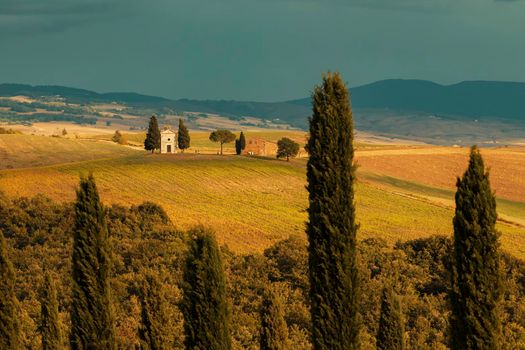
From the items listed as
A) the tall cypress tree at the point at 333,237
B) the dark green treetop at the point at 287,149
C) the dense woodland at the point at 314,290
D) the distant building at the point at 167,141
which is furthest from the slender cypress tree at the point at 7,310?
the distant building at the point at 167,141

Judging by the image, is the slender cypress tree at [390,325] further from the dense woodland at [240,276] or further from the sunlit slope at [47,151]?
the sunlit slope at [47,151]

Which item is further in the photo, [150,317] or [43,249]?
[43,249]

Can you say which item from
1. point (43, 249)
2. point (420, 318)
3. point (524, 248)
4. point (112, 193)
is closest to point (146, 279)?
point (420, 318)

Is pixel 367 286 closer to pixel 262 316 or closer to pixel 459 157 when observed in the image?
pixel 262 316

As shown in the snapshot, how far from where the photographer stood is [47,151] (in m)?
140

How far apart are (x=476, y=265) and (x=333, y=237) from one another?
4.81m

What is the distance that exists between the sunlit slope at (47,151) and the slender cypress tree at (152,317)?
89.3 m

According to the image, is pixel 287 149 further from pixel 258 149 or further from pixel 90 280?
pixel 90 280

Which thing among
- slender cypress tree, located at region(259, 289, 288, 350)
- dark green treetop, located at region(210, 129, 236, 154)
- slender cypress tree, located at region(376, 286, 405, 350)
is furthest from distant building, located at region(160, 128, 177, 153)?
slender cypress tree, located at region(376, 286, 405, 350)

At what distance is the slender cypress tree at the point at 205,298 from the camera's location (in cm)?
3253

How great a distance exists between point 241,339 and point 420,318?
9841 mm

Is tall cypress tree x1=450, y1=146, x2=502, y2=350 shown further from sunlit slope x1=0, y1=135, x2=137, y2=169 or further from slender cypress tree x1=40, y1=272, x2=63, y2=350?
sunlit slope x1=0, y1=135, x2=137, y2=169

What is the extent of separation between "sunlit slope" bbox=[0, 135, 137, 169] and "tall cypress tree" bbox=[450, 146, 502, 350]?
3965 inches

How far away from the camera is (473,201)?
92.7 ft
